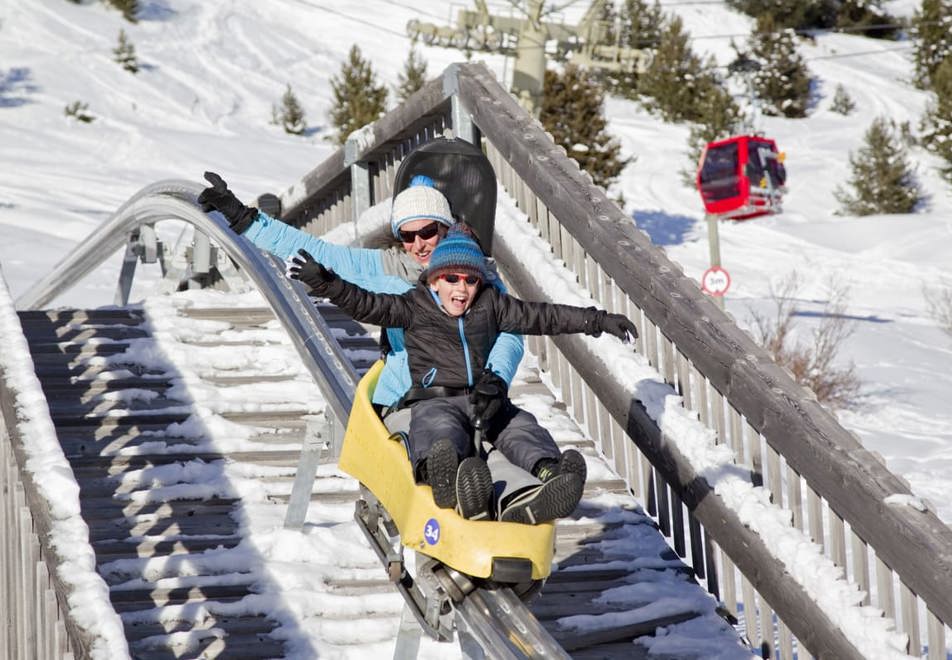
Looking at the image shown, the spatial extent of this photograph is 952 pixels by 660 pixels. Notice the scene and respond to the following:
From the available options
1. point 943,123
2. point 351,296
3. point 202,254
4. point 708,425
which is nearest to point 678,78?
point 943,123

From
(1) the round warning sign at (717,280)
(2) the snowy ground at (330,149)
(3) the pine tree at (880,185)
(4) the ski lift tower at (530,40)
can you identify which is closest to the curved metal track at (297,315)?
(2) the snowy ground at (330,149)

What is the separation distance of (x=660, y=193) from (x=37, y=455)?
31.6m

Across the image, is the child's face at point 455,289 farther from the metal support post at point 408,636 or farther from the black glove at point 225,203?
the metal support post at point 408,636

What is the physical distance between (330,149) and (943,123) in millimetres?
17531

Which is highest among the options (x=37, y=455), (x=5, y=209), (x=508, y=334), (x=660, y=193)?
(x=508, y=334)

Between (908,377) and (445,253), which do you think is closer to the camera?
(445,253)

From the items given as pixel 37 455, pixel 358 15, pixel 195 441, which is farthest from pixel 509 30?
pixel 37 455

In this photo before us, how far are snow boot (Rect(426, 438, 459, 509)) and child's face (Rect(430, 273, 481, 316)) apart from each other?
639 mm

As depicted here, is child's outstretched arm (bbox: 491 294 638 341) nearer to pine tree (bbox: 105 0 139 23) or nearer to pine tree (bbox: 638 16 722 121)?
pine tree (bbox: 638 16 722 121)

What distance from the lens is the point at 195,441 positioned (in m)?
6.08

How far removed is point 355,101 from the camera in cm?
3516

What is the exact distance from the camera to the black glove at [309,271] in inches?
158

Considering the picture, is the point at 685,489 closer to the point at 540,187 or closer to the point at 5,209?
the point at 540,187

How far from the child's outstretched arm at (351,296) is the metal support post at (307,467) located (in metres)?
1.02
